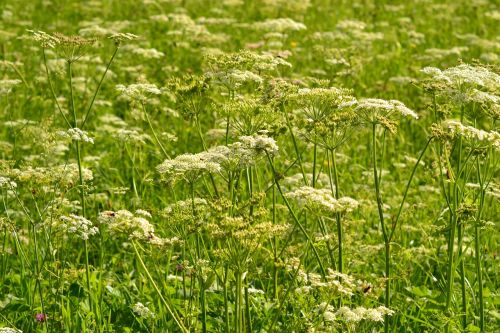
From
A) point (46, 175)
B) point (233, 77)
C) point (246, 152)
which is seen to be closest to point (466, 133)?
point (246, 152)

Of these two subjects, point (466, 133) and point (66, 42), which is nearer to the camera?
point (466, 133)

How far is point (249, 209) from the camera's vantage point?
464 cm

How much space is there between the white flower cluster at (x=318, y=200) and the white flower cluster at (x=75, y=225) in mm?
1119

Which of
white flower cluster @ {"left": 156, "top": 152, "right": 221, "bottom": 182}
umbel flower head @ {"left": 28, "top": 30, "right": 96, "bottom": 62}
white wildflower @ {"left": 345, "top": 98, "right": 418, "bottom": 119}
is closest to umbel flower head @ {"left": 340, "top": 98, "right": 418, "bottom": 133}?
white wildflower @ {"left": 345, "top": 98, "right": 418, "bottom": 119}

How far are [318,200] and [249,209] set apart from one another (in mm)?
1034

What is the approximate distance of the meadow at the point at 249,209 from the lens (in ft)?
13.3

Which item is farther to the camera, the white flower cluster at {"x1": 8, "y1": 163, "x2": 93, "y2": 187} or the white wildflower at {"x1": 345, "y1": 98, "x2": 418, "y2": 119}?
the white flower cluster at {"x1": 8, "y1": 163, "x2": 93, "y2": 187}

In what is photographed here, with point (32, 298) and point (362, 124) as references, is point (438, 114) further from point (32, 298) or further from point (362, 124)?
point (32, 298)

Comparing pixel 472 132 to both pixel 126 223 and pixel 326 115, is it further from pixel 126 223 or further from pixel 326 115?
pixel 126 223

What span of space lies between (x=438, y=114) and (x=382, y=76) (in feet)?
19.0

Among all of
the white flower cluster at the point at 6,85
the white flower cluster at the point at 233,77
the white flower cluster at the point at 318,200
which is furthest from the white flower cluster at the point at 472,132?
the white flower cluster at the point at 6,85

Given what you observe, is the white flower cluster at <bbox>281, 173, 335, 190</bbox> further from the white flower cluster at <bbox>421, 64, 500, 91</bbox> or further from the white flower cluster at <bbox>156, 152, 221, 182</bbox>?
the white flower cluster at <bbox>156, 152, 221, 182</bbox>

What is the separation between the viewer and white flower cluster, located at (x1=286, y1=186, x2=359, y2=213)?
12.0ft

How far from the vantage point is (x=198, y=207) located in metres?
4.05
